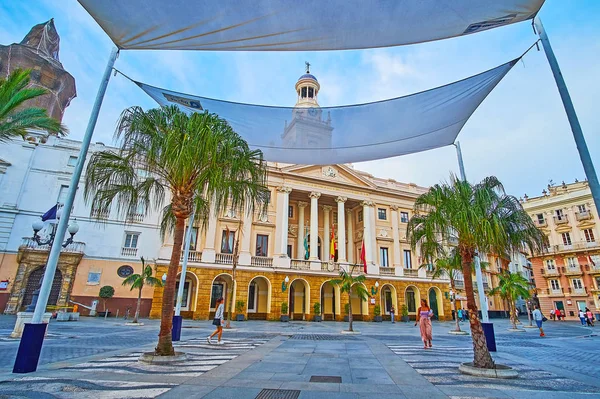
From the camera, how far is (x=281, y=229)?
2970 cm

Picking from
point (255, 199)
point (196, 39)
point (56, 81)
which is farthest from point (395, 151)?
point (56, 81)

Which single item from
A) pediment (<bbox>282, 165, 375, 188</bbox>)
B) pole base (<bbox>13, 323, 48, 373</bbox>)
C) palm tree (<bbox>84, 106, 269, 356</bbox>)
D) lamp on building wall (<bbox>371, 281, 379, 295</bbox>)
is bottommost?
pole base (<bbox>13, 323, 48, 373</bbox>)

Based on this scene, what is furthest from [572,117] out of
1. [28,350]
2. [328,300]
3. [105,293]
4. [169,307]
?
[328,300]

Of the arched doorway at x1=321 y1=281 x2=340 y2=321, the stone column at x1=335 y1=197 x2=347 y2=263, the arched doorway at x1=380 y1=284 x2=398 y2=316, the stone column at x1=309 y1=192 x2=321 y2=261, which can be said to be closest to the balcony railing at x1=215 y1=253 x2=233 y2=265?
the stone column at x1=309 y1=192 x2=321 y2=261

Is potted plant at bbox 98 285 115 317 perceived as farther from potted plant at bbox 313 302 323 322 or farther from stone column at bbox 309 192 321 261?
stone column at bbox 309 192 321 261

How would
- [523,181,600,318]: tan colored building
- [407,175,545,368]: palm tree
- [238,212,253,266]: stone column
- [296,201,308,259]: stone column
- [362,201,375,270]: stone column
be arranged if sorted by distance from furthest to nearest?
1. [523,181,600,318]: tan colored building
2. [296,201,308,259]: stone column
3. [362,201,375,270]: stone column
4. [238,212,253,266]: stone column
5. [407,175,545,368]: palm tree

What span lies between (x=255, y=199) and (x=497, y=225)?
19.7ft

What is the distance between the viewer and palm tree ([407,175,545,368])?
7.47 meters

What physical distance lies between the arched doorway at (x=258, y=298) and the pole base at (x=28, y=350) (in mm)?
22536

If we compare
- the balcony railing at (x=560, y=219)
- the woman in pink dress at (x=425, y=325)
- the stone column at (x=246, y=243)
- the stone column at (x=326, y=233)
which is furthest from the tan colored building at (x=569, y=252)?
the woman in pink dress at (x=425, y=325)

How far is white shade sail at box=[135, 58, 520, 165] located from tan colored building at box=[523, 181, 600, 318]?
39134mm

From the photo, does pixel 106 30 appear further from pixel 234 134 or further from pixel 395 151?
pixel 395 151

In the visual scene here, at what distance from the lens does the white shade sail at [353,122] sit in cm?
704

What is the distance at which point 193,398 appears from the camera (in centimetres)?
460
